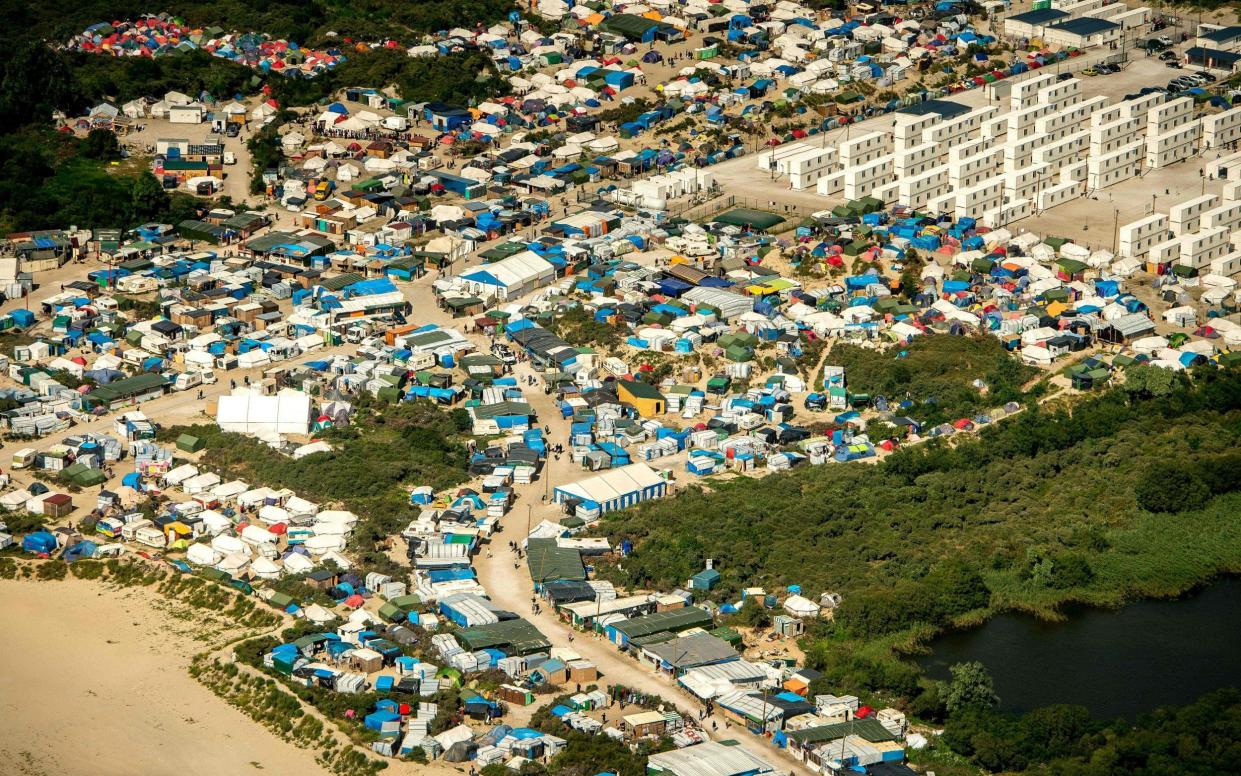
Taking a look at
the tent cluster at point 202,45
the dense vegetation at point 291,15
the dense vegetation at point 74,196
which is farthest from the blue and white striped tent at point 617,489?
the dense vegetation at point 291,15

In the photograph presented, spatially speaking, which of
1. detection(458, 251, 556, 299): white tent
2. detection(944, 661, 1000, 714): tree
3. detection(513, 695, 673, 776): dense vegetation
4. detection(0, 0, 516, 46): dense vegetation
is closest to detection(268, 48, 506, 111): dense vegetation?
detection(0, 0, 516, 46): dense vegetation

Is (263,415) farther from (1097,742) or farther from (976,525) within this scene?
(1097,742)

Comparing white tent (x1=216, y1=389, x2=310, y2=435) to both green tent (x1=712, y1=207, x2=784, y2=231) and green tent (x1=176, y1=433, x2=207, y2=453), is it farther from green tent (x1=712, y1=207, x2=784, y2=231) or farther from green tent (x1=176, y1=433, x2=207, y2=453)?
green tent (x1=712, y1=207, x2=784, y2=231)

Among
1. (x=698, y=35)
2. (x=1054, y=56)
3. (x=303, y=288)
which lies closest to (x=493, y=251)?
(x=303, y=288)

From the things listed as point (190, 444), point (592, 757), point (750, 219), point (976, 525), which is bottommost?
point (976, 525)

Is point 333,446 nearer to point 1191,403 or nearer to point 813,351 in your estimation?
point 813,351

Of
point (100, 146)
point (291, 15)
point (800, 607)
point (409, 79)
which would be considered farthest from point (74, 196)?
point (800, 607)

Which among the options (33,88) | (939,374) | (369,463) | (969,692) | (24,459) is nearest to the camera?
(969,692)
